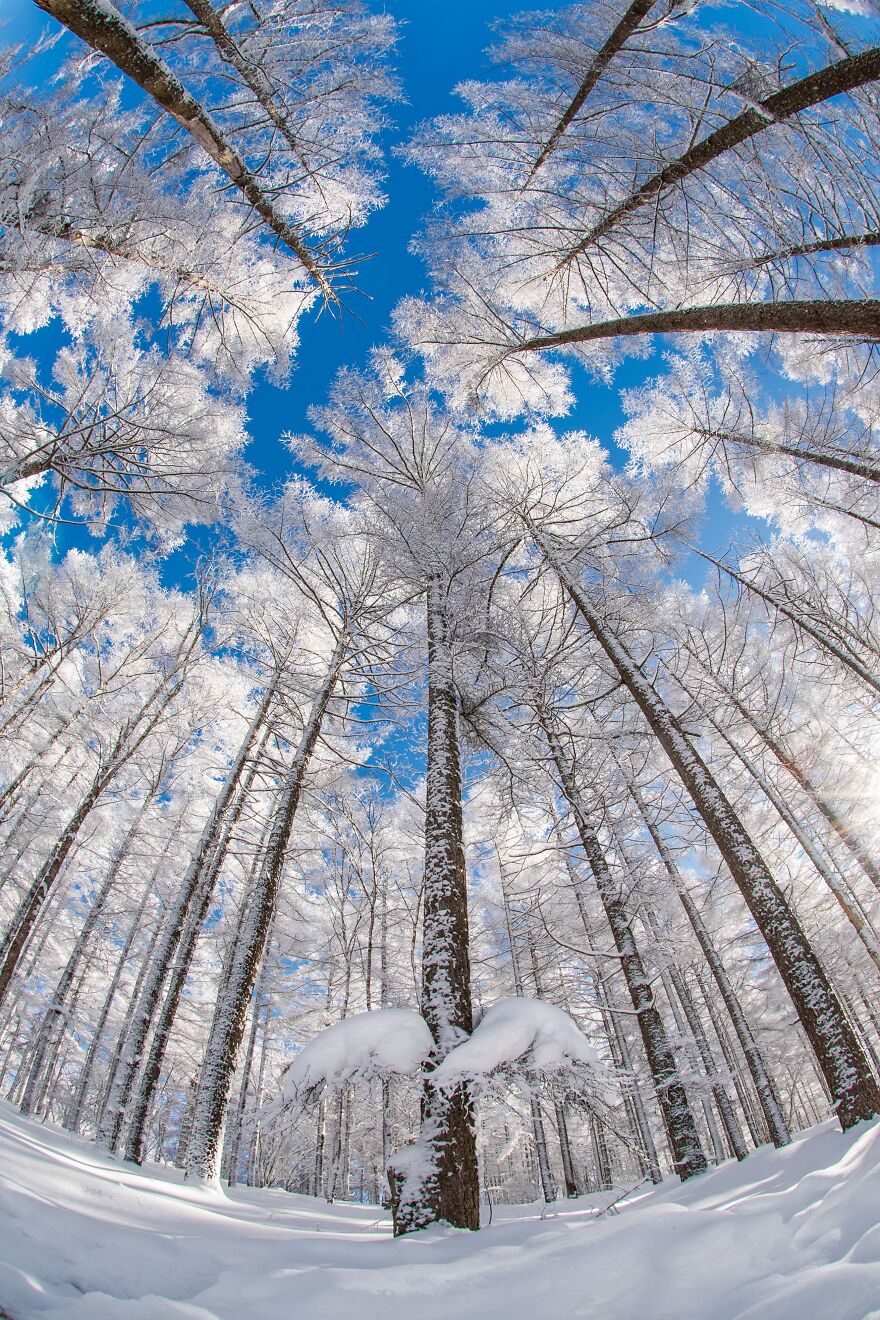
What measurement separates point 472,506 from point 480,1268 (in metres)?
7.40

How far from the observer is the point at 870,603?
997 cm

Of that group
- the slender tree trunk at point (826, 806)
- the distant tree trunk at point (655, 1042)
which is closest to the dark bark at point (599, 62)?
the distant tree trunk at point (655, 1042)

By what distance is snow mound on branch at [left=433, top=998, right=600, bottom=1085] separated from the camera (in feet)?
9.21

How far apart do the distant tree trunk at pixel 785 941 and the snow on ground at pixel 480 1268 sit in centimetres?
232

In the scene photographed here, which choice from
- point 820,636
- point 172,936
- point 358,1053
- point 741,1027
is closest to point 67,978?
point 172,936

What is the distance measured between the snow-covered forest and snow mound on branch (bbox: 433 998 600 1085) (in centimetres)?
2

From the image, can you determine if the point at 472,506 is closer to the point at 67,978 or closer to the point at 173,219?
the point at 173,219

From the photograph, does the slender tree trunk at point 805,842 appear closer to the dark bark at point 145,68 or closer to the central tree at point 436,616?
the central tree at point 436,616

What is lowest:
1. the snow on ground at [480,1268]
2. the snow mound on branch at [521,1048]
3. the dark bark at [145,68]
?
the snow on ground at [480,1268]

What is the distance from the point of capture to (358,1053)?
9.63 ft

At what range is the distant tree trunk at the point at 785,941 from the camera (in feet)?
13.8

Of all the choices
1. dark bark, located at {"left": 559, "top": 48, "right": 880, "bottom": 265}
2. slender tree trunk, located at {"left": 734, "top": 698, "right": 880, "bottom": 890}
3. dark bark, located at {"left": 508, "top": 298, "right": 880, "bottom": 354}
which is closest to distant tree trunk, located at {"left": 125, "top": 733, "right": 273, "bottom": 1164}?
dark bark, located at {"left": 508, "top": 298, "right": 880, "bottom": 354}

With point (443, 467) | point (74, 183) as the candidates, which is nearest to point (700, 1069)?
point (443, 467)

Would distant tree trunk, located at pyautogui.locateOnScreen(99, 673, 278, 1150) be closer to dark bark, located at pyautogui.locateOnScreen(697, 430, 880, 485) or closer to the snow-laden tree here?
the snow-laden tree
